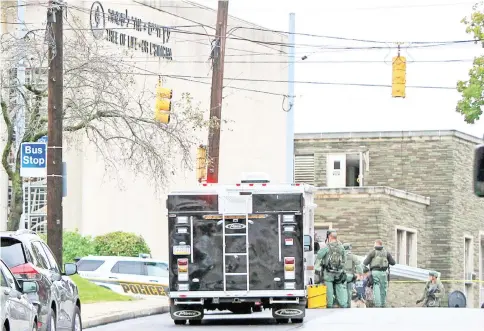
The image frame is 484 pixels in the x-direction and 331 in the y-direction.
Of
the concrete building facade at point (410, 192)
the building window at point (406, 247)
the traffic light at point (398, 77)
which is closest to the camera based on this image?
the traffic light at point (398, 77)

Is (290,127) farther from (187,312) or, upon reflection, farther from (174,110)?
(187,312)

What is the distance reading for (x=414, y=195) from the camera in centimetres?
5025

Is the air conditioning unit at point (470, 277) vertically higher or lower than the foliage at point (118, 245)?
lower

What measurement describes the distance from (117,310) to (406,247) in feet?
83.5

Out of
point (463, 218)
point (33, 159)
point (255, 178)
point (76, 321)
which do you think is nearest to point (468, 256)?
point (463, 218)

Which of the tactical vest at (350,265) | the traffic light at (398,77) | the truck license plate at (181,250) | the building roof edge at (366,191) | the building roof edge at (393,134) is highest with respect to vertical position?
the traffic light at (398,77)

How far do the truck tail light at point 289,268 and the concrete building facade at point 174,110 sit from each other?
9867 millimetres

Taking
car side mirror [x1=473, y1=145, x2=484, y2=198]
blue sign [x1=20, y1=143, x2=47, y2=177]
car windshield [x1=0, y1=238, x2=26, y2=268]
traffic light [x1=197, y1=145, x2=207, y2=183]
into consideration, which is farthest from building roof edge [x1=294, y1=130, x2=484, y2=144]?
car side mirror [x1=473, y1=145, x2=484, y2=198]

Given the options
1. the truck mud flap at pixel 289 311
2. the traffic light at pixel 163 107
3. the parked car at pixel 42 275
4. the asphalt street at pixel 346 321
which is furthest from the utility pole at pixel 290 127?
the parked car at pixel 42 275

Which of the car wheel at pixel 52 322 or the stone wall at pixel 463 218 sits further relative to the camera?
the stone wall at pixel 463 218

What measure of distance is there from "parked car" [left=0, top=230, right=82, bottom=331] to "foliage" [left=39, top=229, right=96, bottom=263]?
18586 mm

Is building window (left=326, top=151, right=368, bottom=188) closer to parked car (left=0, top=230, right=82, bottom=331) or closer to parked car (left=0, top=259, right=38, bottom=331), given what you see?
parked car (left=0, top=230, right=82, bottom=331)

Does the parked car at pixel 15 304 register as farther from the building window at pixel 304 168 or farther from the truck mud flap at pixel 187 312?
the building window at pixel 304 168

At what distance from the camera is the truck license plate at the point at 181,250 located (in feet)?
78.1
